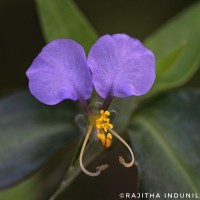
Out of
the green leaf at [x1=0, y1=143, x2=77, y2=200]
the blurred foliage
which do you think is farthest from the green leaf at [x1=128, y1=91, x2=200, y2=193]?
the green leaf at [x1=0, y1=143, x2=77, y2=200]

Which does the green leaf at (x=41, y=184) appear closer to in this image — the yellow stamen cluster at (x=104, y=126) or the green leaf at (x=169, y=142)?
the green leaf at (x=169, y=142)

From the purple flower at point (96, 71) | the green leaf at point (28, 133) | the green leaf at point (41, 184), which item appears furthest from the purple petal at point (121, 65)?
the green leaf at point (41, 184)

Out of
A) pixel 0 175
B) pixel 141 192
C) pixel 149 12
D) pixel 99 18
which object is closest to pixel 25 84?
pixel 99 18

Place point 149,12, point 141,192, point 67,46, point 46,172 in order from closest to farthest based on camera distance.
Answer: point 67,46
point 141,192
point 46,172
point 149,12

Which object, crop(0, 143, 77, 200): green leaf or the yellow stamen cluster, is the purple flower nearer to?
the yellow stamen cluster

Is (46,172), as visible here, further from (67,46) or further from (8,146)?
(67,46)

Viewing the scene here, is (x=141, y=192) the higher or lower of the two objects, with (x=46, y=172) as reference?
higher

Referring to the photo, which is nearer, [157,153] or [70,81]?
[70,81]

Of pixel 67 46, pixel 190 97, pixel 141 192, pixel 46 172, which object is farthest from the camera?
pixel 46 172

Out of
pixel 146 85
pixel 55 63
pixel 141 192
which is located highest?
pixel 55 63
